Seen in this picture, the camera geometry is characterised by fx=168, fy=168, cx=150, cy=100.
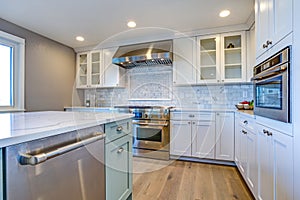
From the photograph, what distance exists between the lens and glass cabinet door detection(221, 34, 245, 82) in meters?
2.90

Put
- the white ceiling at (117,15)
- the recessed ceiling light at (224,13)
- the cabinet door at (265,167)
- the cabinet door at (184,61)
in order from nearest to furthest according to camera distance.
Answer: the cabinet door at (265,167)
the white ceiling at (117,15)
the recessed ceiling light at (224,13)
the cabinet door at (184,61)

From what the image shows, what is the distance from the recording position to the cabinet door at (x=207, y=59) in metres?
2.99

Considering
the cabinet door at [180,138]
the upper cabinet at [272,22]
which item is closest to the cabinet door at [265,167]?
the upper cabinet at [272,22]

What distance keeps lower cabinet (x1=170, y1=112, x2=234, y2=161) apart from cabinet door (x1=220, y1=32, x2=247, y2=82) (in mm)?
723

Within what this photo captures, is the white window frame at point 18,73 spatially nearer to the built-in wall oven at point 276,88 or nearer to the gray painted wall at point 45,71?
the gray painted wall at point 45,71

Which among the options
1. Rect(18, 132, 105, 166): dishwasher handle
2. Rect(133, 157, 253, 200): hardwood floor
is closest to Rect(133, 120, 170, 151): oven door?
Rect(133, 157, 253, 200): hardwood floor

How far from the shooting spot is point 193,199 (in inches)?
68.9

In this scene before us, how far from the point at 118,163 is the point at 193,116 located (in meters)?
1.71

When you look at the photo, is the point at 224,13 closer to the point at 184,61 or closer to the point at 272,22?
the point at 184,61

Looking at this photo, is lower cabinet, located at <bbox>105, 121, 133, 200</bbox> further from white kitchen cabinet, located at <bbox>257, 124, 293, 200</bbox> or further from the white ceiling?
the white ceiling

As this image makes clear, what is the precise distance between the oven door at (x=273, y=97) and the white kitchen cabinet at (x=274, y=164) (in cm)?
12

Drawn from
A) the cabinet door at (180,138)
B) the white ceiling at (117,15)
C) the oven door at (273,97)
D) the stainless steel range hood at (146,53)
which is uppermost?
the white ceiling at (117,15)

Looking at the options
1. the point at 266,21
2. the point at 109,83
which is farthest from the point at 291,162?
the point at 109,83

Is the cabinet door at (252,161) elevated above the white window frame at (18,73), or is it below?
below
